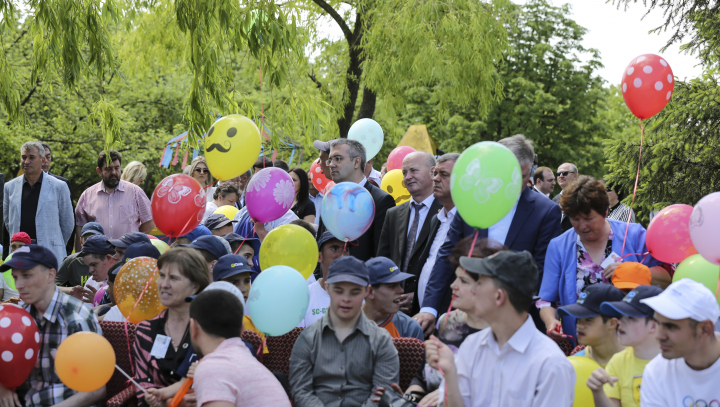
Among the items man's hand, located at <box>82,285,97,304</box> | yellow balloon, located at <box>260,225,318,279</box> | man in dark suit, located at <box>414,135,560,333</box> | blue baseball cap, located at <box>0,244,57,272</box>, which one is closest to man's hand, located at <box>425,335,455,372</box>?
man in dark suit, located at <box>414,135,560,333</box>

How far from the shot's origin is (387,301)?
4.18 metres

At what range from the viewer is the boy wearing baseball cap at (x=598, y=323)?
341 centimetres

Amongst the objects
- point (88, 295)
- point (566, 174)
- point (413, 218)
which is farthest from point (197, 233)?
point (566, 174)

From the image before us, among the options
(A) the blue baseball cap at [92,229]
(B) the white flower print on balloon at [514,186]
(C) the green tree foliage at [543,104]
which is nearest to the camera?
(B) the white flower print on balloon at [514,186]

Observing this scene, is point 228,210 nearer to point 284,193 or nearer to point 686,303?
point 284,193

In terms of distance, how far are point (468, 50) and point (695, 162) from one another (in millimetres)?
4654

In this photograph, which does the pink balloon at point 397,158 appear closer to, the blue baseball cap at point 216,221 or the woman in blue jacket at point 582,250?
the blue baseball cap at point 216,221

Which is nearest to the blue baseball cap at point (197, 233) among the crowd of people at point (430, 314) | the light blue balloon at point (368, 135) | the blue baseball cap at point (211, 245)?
the crowd of people at point (430, 314)

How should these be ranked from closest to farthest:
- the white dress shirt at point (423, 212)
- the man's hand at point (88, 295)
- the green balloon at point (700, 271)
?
the green balloon at point (700, 271)
the white dress shirt at point (423, 212)
the man's hand at point (88, 295)

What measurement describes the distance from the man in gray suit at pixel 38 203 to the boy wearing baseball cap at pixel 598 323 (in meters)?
6.15

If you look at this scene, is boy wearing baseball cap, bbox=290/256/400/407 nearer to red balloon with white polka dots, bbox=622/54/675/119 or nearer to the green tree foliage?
red balloon with white polka dots, bbox=622/54/675/119

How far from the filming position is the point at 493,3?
13219mm

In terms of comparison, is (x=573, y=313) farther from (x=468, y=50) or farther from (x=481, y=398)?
(x=468, y=50)

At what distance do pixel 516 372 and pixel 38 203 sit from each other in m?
6.42
